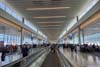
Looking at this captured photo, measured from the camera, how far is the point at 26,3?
20188 millimetres

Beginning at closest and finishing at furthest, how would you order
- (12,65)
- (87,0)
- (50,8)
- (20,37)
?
(12,65) → (87,0) → (50,8) → (20,37)

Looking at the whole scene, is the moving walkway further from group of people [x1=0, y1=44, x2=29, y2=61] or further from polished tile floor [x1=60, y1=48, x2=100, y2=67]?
group of people [x1=0, y1=44, x2=29, y2=61]

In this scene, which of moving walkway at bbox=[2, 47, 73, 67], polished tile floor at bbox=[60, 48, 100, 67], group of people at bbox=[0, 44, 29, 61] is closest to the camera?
polished tile floor at bbox=[60, 48, 100, 67]

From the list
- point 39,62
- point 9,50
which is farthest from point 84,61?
point 9,50

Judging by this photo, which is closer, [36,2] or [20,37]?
[36,2]

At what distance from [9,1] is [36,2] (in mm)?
2838

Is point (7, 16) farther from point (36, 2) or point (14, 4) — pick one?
point (36, 2)

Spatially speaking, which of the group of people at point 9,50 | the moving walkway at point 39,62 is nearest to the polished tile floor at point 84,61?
the moving walkway at point 39,62

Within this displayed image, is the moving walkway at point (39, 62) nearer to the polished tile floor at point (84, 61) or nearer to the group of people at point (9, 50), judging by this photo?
the polished tile floor at point (84, 61)

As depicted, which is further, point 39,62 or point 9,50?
point 39,62

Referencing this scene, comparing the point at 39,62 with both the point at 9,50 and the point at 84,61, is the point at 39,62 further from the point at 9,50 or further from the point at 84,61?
the point at 84,61

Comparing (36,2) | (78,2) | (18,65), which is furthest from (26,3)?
(18,65)

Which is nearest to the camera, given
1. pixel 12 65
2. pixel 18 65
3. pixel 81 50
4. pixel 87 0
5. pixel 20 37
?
pixel 12 65

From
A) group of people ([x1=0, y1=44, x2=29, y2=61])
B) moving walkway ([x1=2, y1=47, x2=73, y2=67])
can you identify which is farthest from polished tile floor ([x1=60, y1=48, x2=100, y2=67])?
group of people ([x1=0, y1=44, x2=29, y2=61])
